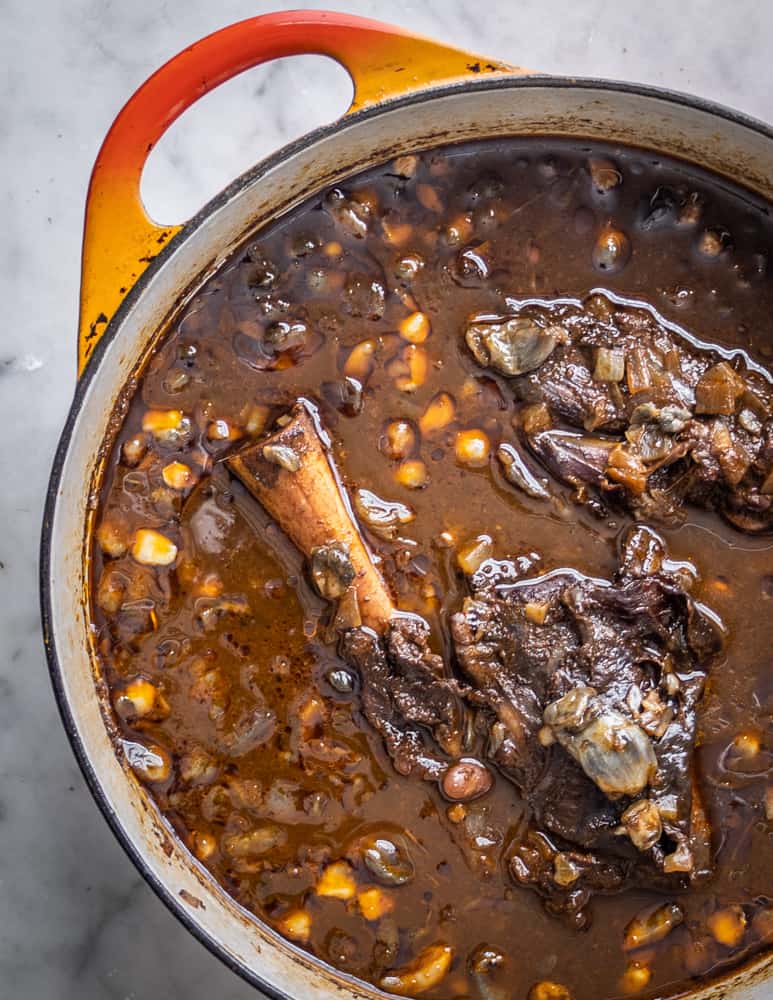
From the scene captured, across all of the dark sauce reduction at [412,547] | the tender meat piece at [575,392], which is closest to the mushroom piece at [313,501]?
the dark sauce reduction at [412,547]

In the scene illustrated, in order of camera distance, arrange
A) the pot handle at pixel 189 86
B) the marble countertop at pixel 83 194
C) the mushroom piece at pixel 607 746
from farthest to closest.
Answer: the marble countertop at pixel 83 194 < the mushroom piece at pixel 607 746 < the pot handle at pixel 189 86

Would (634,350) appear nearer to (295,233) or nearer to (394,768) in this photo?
(295,233)

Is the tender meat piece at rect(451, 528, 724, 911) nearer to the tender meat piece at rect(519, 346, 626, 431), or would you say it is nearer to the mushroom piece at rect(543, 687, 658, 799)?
the mushroom piece at rect(543, 687, 658, 799)

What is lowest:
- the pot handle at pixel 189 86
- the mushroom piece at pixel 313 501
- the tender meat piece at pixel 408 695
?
the tender meat piece at pixel 408 695

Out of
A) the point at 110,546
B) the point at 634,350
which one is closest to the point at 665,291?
the point at 634,350

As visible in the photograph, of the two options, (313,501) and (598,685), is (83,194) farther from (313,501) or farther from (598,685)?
(598,685)

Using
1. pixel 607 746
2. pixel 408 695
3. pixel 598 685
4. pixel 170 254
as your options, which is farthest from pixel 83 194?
pixel 607 746

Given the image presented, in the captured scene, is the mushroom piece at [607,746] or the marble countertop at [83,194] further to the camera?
the marble countertop at [83,194]

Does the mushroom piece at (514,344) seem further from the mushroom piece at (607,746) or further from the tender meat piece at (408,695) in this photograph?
the mushroom piece at (607,746)

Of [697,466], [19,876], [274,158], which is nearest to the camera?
[274,158]
